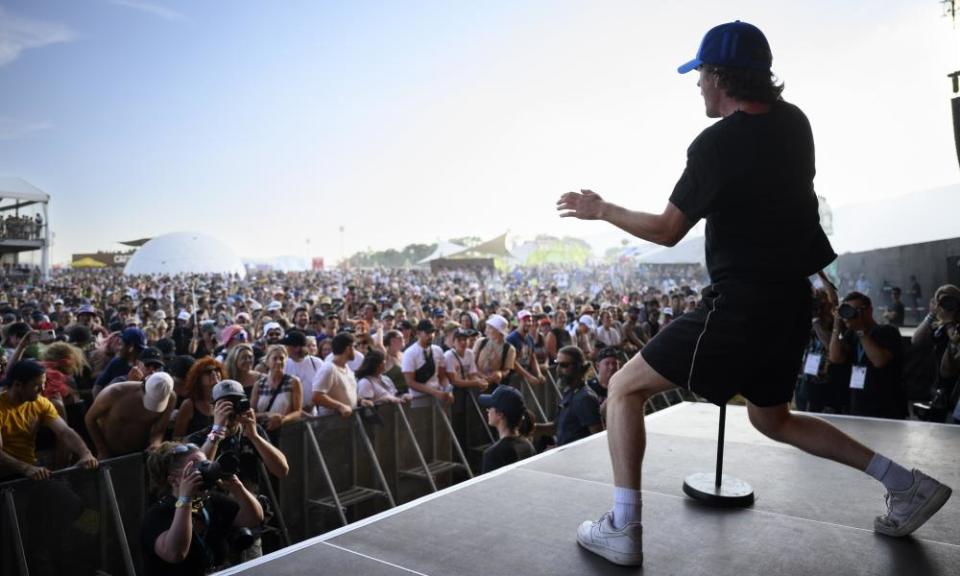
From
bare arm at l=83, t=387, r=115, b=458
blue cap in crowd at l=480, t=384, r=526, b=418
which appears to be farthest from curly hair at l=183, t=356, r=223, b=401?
blue cap in crowd at l=480, t=384, r=526, b=418

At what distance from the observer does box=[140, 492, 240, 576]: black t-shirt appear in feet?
9.46

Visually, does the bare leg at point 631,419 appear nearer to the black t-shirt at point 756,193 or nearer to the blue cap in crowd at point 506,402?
the black t-shirt at point 756,193

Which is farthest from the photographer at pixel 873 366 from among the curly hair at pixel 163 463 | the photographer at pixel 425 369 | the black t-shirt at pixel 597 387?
the curly hair at pixel 163 463

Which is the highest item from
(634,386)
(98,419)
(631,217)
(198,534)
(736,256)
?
(631,217)

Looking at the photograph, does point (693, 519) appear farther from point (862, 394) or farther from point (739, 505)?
point (862, 394)

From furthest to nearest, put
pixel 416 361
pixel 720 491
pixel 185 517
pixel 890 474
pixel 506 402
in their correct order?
pixel 416 361 < pixel 506 402 < pixel 185 517 < pixel 720 491 < pixel 890 474

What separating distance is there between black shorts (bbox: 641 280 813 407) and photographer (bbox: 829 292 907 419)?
3.40m

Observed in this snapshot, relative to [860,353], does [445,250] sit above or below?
above

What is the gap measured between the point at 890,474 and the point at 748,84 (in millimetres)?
1509

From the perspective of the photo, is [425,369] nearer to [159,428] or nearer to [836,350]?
[159,428]

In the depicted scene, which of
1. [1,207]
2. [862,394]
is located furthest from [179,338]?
[1,207]

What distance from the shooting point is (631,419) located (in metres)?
2.16

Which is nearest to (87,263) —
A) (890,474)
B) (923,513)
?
(890,474)

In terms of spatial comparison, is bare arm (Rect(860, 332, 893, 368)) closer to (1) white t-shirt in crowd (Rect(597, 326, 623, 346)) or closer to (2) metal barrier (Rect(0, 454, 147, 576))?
(2) metal barrier (Rect(0, 454, 147, 576))
